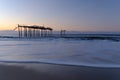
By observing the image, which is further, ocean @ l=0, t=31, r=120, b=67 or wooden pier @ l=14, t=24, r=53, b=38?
wooden pier @ l=14, t=24, r=53, b=38

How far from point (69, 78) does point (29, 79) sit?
1.17 m

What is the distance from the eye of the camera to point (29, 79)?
573 cm

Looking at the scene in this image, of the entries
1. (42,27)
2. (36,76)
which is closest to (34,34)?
(42,27)

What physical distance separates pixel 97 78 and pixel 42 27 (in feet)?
232

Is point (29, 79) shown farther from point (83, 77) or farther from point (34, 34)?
point (34, 34)

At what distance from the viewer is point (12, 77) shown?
5.92 metres

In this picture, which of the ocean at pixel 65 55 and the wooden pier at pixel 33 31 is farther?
the wooden pier at pixel 33 31

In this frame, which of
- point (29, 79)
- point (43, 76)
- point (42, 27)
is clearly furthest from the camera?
point (42, 27)

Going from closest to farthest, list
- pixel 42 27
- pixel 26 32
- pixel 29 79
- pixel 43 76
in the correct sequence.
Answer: pixel 29 79, pixel 43 76, pixel 26 32, pixel 42 27

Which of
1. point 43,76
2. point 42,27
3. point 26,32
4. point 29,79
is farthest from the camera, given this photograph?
point 42,27

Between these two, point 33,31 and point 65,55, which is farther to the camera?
point 33,31

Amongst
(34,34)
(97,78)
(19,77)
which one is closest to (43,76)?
(19,77)

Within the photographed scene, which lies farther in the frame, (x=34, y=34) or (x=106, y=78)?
(x=34, y=34)

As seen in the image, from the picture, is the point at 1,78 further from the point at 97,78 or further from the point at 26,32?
the point at 26,32
